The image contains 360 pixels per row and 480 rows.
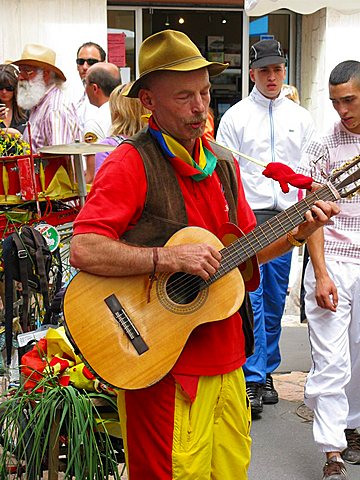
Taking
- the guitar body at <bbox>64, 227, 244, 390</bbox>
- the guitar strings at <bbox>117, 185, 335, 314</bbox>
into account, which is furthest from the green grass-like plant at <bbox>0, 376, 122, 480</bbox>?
the guitar strings at <bbox>117, 185, 335, 314</bbox>

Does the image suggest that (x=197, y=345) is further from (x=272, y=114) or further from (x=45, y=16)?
(x=45, y=16)

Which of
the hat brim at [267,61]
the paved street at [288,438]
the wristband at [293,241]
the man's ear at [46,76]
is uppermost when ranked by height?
the hat brim at [267,61]

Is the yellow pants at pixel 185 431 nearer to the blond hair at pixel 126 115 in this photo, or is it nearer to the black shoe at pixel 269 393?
the blond hair at pixel 126 115

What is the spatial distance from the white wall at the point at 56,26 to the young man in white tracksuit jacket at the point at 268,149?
3.76m

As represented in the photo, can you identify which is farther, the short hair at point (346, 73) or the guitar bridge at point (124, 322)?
the short hair at point (346, 73)

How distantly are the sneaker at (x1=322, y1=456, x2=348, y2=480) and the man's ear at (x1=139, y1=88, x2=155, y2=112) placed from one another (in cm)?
226

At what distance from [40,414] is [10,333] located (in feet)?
2.85

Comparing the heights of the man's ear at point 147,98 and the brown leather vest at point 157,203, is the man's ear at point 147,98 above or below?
above

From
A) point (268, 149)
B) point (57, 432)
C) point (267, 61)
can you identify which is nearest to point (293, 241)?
point (57, 432)

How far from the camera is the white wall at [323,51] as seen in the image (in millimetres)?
10258

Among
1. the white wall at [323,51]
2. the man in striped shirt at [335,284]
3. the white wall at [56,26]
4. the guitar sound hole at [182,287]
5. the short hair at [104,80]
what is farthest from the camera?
the white wall at [323,51]

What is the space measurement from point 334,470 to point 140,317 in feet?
6.45

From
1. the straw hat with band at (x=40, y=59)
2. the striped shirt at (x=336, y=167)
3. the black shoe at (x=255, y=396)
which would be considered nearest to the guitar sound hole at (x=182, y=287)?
the striped shirt at (x=336, y=167)

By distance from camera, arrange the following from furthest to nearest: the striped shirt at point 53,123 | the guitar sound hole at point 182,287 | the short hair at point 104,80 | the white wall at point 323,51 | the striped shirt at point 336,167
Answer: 1. the white wall at point 323,51
2. the short hair at point 104,80
3. the striped shirt at point 53,123
4. the striped shirt at point 336,167
5. the guitar sound hole at point 182,287
